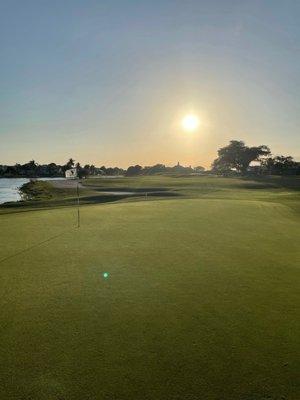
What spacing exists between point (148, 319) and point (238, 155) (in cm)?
13575

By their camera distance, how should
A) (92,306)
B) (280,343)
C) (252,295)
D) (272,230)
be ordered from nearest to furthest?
(280,343)
(92,306)
(252,295)
(272,230)

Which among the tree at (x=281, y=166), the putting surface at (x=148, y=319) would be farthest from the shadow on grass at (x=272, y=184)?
the putting surface at (x=148, y=319)

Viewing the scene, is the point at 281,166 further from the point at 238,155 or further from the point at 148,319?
the point at 148,319

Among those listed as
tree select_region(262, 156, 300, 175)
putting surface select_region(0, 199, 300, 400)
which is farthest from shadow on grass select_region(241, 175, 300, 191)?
putting surface select_region(0, 199, 300, 400)

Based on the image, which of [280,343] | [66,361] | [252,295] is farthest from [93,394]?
[252,295]

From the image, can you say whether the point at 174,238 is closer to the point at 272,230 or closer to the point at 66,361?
the point at 272,230

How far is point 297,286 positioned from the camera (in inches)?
283

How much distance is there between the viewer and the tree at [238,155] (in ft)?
437

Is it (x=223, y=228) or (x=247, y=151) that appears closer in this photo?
(x=223, y=228)

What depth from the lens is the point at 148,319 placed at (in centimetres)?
562

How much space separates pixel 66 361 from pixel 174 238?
725 centimetres

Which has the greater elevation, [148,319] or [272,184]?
[148,319]

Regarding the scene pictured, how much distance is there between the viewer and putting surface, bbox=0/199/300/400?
4129mm

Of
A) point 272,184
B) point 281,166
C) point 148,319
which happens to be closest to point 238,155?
point 281,166
